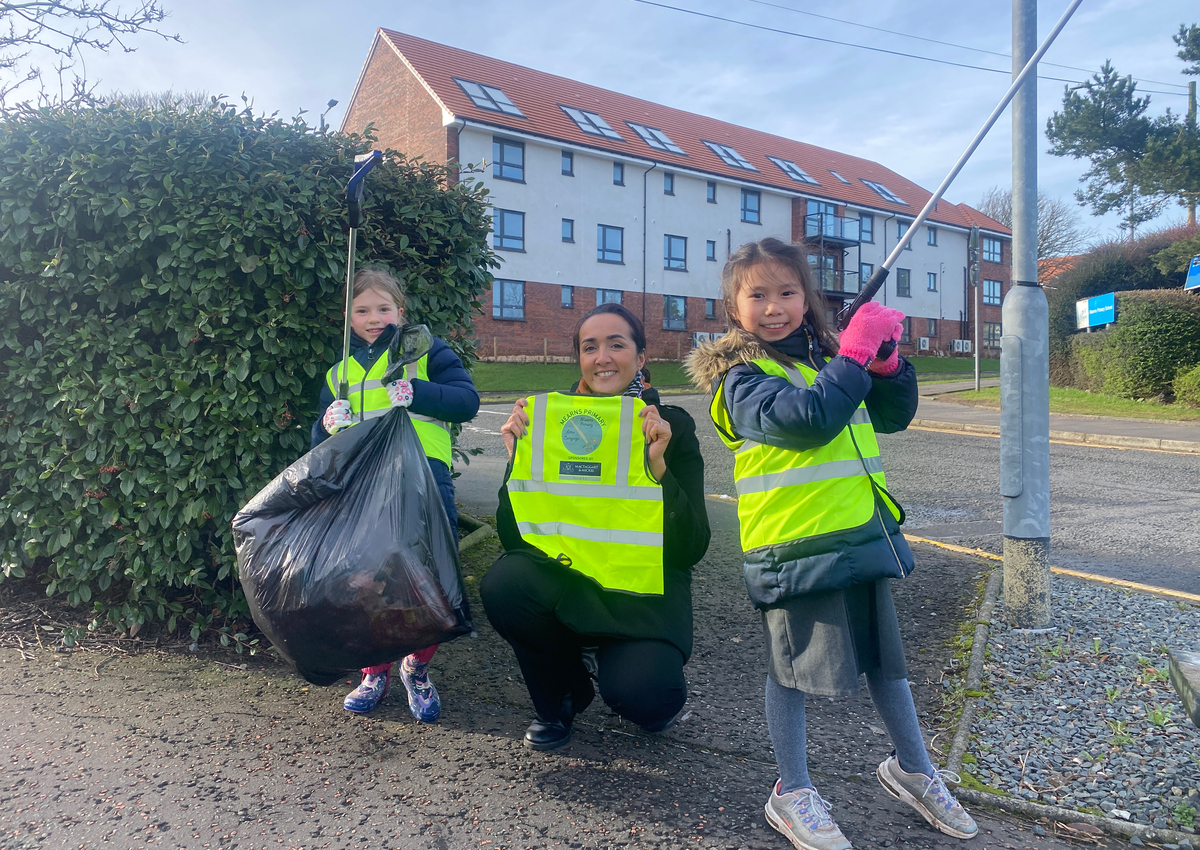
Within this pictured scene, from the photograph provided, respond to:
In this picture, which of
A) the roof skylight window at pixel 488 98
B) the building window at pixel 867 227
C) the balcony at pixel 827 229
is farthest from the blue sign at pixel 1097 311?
the building window at pixel 867 227

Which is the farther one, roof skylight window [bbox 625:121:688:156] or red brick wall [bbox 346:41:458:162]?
roof skylight window [bbox 625:121:688:156]

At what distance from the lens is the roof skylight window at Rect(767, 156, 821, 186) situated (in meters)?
39.0

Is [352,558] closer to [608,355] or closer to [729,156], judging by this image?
[608,355]

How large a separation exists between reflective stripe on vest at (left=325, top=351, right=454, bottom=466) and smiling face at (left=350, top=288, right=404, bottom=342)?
16 centimetres

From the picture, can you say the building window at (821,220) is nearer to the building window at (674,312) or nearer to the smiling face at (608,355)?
the building window at (674,312)

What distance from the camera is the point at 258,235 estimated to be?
347cm

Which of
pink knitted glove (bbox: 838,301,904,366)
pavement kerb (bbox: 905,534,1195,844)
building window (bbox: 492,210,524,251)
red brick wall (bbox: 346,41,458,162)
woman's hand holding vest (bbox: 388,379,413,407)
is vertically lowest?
pavement kerb (bbox: 905,534,1195,844)

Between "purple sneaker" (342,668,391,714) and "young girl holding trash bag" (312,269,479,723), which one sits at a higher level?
"young girl holding trash bag" (312,269,479,723)

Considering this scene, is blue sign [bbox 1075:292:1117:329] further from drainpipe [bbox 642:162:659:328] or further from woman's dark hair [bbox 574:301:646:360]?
drainpipe [bbox 642:162:659:328]

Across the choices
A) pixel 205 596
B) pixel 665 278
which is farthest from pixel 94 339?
pixel 665 278

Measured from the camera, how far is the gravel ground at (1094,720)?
246cm

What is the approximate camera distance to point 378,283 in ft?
10.8

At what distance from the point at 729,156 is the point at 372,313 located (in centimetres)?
3618

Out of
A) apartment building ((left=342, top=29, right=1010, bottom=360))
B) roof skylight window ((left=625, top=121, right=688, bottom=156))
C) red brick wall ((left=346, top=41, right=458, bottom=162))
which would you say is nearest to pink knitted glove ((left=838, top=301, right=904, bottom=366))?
apartment building ((left=342, top=29, right=1010, bottom=360))
